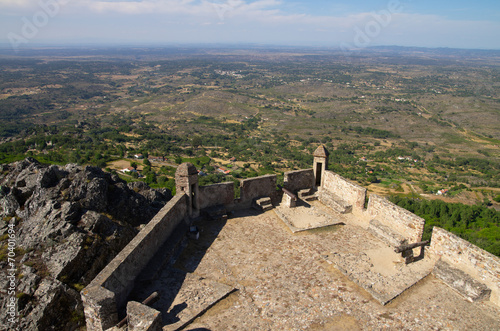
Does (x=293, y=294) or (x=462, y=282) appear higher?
(x=462, y=282)

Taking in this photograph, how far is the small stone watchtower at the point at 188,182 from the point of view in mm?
10906

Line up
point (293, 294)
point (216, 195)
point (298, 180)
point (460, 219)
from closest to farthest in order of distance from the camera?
point (293, 294) → point (216, 195) → point (298, 180) → point (460, 219)

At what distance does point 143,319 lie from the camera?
5.89 metres

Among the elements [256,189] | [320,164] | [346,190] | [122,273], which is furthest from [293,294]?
[320,164]

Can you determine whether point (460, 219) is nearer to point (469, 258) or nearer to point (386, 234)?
point (386, 234)

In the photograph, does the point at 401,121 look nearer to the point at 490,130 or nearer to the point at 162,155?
the point at 490,130

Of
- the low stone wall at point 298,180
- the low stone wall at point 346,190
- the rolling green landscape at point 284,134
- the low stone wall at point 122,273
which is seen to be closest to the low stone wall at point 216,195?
the low stone wall at point 122,273

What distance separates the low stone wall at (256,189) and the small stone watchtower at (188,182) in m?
2.05

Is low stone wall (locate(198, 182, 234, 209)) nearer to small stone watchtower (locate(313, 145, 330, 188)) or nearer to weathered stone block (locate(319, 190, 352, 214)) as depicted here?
weathered stone block (locate(319, 190, 352, 214))

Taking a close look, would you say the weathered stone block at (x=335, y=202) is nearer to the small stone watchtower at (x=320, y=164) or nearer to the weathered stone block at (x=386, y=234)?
the small stone watchtower at (x=320, y=164)

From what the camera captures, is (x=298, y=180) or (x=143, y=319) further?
(x=298, y=180)

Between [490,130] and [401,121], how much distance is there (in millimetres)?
26245

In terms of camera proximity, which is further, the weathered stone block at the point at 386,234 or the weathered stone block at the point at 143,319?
the weathered stone block at the point at 386,234

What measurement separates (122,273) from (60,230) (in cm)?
313
